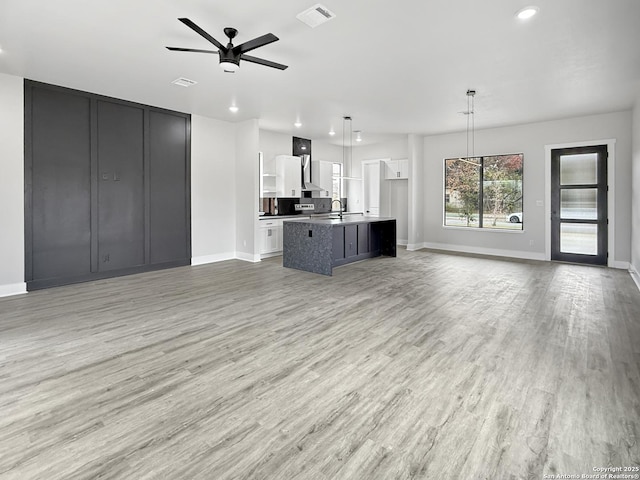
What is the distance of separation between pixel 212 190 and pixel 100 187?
2081mm

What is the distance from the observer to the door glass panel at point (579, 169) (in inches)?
264

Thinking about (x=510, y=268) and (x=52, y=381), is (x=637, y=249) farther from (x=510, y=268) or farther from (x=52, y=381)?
(x=52, y=381)

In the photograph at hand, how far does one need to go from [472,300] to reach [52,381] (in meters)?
4.24

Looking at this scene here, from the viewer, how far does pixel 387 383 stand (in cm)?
242

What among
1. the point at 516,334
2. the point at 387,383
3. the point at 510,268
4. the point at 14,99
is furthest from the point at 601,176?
the point at 14,99

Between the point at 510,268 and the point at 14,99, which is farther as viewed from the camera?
the point at 510,268

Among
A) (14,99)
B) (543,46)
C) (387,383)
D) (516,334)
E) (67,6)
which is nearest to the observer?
(387,383)

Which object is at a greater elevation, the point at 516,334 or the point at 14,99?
the point at 14,99

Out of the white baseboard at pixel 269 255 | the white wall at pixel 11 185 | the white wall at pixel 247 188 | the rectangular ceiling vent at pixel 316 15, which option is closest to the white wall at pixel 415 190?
the white baseboard at pixel 269 255

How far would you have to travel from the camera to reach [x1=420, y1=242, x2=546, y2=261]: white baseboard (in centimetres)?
748

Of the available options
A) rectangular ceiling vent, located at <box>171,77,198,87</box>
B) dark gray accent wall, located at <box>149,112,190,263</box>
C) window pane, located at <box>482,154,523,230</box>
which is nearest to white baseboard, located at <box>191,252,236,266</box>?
dark gray accent wall, located at <box>149,112,190,263</box>

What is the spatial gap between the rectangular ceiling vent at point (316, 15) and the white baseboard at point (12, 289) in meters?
4.97

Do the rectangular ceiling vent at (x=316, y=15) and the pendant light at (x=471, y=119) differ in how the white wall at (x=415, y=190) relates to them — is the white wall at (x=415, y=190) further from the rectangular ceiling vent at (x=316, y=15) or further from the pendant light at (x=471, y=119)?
the rectangular ceiling vent at (x=316, y=15)

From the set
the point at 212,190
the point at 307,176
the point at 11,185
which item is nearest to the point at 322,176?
the point at 307,176
